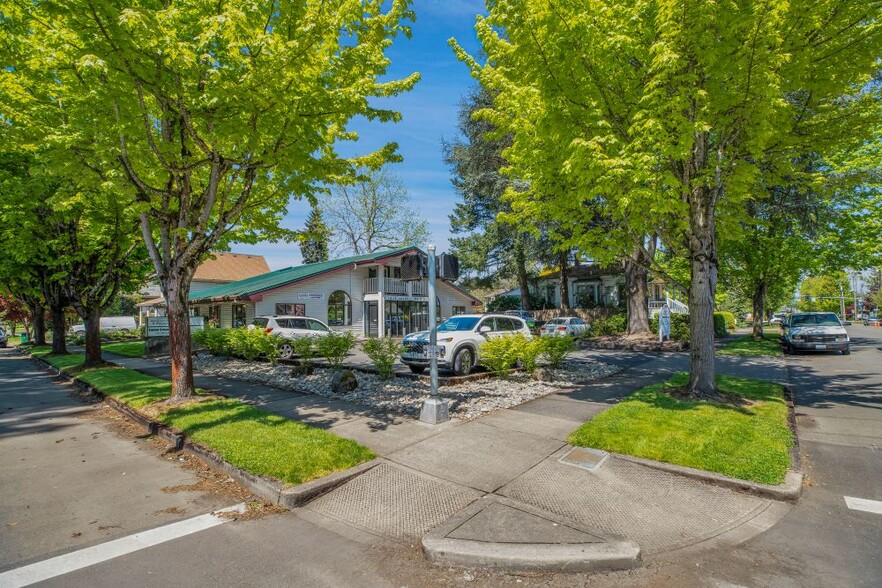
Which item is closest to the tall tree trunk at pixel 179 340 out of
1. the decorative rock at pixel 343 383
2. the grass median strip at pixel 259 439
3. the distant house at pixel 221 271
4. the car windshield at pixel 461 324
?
the grass median strip at pixel 259 439

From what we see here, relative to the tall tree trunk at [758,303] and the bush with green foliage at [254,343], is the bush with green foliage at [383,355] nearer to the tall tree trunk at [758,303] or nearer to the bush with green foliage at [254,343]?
the bush with green foliage at [254,343]

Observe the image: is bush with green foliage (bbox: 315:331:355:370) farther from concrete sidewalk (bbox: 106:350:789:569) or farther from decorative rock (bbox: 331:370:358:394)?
concrete sidewalk (bbox: 106:350:789:569)

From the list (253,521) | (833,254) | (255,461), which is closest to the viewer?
(253,521)

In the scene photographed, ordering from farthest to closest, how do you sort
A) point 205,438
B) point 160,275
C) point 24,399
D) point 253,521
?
point 24,399 < point 160,275 < point 205,438 < point 253,521

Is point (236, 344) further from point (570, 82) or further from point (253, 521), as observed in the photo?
point (570, 82)

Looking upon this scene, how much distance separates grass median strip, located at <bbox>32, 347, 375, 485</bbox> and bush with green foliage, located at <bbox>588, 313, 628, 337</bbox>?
2216cm

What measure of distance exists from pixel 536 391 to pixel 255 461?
6.06 m

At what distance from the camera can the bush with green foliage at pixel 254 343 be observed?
13797mm

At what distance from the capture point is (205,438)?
5.73m

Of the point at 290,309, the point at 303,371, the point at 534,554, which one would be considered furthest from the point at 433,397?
the point at 290,309

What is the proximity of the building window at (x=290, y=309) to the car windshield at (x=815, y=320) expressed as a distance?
2503 cm

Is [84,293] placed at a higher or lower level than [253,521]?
higher

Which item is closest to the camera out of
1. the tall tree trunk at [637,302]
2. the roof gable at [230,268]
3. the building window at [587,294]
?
the tall tree trunk at [637,302]

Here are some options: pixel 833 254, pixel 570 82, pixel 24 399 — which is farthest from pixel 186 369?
pixel 833 254
